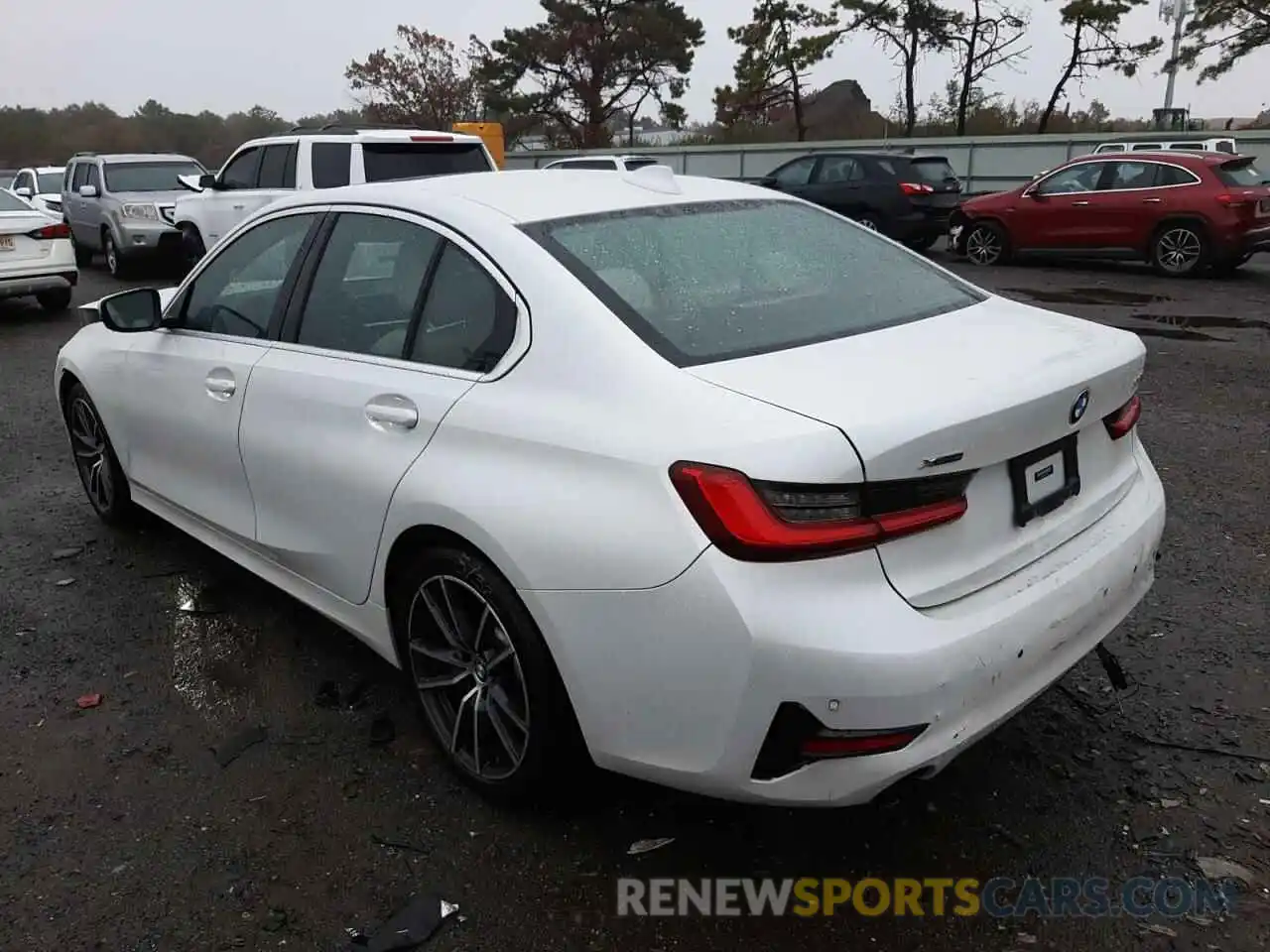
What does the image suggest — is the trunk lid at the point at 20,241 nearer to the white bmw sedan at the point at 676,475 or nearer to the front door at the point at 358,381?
the white bmw sedan at the point at 676,475

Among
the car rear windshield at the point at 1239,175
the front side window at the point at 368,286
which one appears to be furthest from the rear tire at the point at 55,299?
the car rear windshield at the point at 1239,175

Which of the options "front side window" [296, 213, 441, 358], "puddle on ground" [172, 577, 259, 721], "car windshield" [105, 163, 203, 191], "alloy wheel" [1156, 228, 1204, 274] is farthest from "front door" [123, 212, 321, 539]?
"alloy wheel" [1156, 228, 1204, 274]

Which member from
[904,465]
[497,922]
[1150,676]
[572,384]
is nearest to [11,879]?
[497,922]

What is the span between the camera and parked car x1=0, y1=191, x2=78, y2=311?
36.0 ft

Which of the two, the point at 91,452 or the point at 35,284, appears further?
the point at 35,284

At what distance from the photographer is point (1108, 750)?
10.0ft

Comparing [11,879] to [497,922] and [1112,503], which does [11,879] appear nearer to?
[497,922]

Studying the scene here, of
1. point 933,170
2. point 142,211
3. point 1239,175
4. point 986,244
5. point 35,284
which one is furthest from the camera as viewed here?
point 933,170

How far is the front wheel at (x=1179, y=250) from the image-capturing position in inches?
517

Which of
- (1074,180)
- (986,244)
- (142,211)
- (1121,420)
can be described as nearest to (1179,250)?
(1074,180)

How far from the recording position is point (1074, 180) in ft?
47.1

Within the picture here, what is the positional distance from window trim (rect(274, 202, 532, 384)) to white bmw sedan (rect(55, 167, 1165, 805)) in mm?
12

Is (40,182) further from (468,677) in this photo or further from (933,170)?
(468,677)

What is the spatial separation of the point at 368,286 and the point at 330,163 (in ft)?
25.5
